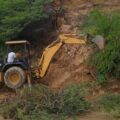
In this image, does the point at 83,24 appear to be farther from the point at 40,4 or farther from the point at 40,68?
the point at 40,68

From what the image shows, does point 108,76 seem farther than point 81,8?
No

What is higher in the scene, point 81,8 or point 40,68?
point 81,8

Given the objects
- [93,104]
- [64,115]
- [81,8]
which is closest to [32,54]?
[81,8]

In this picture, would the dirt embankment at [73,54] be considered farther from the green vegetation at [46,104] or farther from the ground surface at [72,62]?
the green vegetation at [46,104]

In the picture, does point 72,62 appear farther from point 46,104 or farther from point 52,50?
point 46,104

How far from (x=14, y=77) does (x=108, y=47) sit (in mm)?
Answer: 4072

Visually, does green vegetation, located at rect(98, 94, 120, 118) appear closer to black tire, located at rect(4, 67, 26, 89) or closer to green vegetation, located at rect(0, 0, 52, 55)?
black tire, located at rect(4, 67, 26, 89)

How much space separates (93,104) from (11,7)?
331 inches

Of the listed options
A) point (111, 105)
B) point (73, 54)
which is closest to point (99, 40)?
point (73, 54)

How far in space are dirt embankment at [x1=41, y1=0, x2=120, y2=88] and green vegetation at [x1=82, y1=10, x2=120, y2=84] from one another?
2.91 ft

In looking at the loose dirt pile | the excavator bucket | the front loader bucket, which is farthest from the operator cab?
the front loader bucket

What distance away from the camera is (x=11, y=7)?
26.4 meters

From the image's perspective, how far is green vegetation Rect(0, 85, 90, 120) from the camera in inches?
704

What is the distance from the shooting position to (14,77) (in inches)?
932
